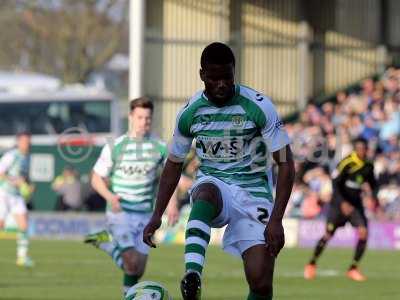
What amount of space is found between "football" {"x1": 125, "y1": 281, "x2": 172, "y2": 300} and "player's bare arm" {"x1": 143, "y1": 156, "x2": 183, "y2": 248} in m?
0.53

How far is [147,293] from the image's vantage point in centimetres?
985

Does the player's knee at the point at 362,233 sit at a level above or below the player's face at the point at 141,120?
below

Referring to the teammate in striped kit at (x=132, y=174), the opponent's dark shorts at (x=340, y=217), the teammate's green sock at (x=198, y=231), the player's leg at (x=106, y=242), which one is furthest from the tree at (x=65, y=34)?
the teammate's green sock at (x=198, y=231)

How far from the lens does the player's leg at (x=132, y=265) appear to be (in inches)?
569

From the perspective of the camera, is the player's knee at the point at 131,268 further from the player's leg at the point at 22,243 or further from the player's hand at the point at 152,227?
the player's leg at the point at 22,243

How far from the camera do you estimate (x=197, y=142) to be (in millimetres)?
10414

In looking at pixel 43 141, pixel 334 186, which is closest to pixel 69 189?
pixel 43 141

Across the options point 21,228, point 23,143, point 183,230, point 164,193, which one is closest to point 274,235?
point 164,193

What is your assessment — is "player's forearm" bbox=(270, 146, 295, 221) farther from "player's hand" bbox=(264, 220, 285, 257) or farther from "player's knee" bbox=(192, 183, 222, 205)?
"player's knee" bbox=(192, 183, 222, 205)

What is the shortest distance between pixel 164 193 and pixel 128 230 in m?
4.43

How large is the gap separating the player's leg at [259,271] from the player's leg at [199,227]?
430 mm

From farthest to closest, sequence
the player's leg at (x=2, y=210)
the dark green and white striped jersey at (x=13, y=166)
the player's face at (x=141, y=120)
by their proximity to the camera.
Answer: the player's leg at (x=2, y=210) → the dark green and white striped jersey at (x=13, y=166) → the player's face at (x=141, y=120)

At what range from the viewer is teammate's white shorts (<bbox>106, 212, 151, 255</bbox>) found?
14734mm

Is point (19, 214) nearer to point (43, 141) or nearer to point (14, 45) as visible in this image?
point (43, 141)
